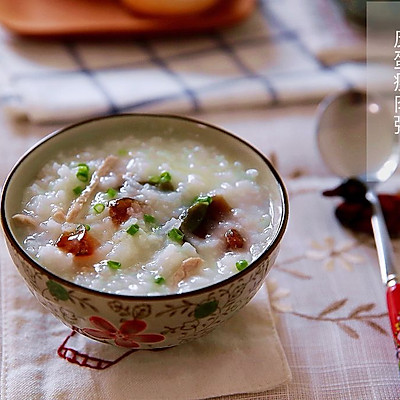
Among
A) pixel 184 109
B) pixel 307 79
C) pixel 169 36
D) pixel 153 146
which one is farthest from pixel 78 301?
pixel 169 36

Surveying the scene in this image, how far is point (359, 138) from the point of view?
1935mm

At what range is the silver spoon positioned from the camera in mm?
1877

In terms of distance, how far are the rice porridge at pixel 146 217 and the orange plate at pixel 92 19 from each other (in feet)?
3.38

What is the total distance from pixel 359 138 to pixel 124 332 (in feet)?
3.52

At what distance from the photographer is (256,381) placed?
1.28m

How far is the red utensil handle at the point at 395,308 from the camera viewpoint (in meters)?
1.32

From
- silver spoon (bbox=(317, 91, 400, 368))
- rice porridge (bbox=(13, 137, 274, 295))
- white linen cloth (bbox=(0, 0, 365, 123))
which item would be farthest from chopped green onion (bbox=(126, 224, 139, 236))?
white linen cloth (bbox=(0, 0, 365, 123))

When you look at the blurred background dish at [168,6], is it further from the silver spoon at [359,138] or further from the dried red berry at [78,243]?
the dried red berry at [78,243]

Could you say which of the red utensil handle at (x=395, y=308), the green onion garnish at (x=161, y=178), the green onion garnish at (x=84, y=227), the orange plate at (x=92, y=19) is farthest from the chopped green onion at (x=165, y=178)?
the orange plate at (x=92, y=19)

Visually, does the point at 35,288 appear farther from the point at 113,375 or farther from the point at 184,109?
the point at 184,109

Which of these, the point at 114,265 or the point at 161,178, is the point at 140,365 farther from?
the point at 161,178

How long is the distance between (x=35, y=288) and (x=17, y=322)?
24cm

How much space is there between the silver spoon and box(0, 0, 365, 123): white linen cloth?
0.99 feet

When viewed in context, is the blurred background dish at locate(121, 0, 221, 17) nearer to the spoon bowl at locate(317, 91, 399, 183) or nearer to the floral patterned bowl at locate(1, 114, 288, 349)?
the spoon bowl at locate(317, 91, 399, 183)
